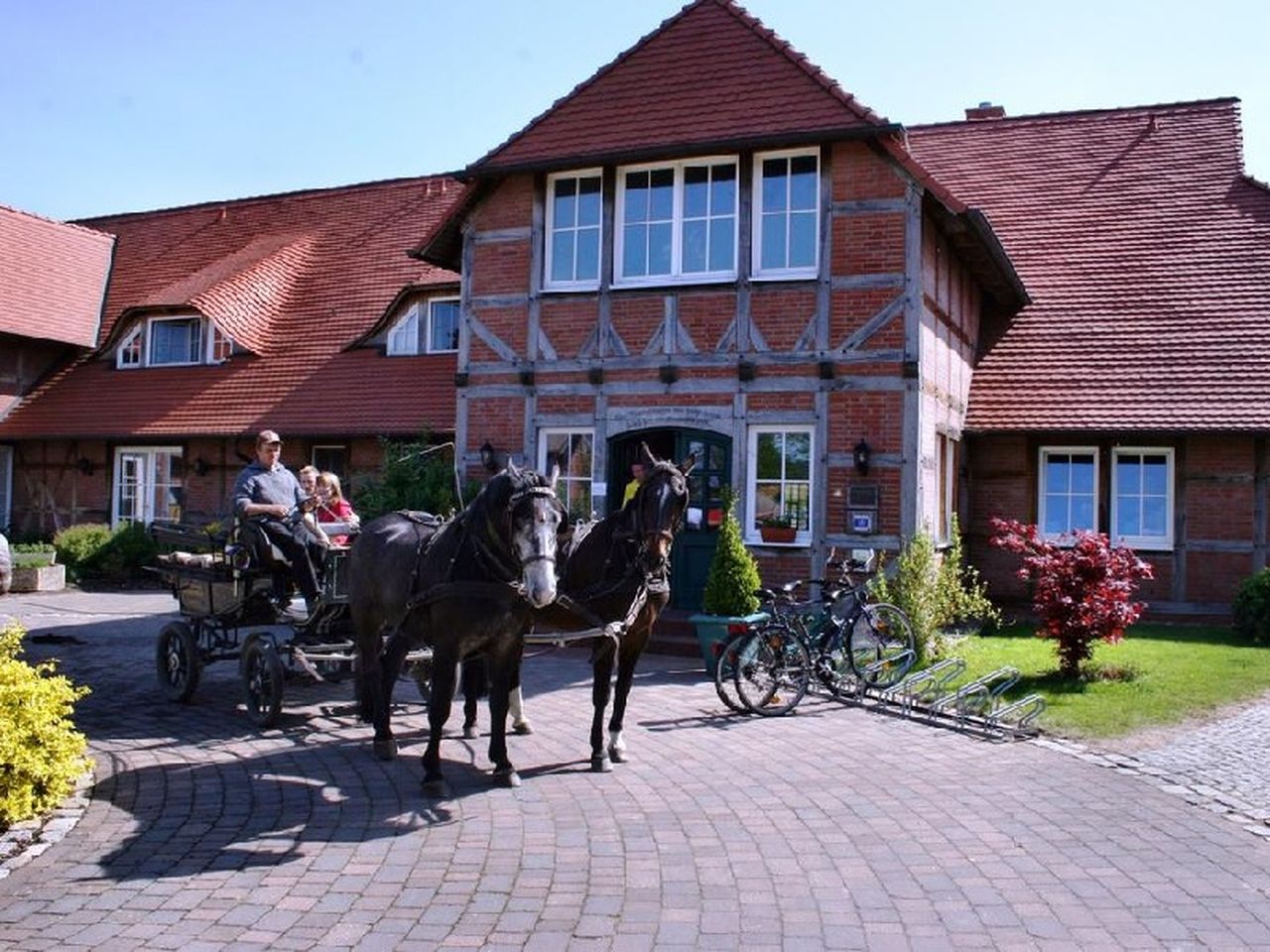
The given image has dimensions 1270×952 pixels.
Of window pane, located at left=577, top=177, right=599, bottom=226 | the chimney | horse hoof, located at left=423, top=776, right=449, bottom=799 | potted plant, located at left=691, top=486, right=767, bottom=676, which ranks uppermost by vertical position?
the chimney

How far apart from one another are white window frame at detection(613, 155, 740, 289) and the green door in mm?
1872

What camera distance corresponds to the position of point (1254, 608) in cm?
1377

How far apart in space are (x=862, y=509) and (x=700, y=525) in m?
1.99

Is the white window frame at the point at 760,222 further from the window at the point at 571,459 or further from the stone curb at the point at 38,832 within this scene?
the stone curb at the point at 38,832

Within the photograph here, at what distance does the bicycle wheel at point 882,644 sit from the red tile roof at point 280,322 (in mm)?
8943

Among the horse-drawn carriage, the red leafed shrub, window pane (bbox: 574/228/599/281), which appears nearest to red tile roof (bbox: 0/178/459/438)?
window pane (bbox: 574/228/599/281)

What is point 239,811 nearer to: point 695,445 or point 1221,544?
point 695,445

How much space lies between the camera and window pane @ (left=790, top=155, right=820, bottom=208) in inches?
530

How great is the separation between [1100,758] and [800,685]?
7.98 ft

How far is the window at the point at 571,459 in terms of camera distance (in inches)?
567

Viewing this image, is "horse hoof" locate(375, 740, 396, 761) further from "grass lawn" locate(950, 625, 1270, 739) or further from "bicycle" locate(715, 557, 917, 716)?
"grass lawn" locate(950, 625, 1270, 739)

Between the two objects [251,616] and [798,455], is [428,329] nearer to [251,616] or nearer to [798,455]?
[798,455]

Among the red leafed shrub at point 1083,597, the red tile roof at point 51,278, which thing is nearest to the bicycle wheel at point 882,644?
the red leafed shrub at point 1083,597

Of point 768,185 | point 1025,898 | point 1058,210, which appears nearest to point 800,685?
point 1025,898
